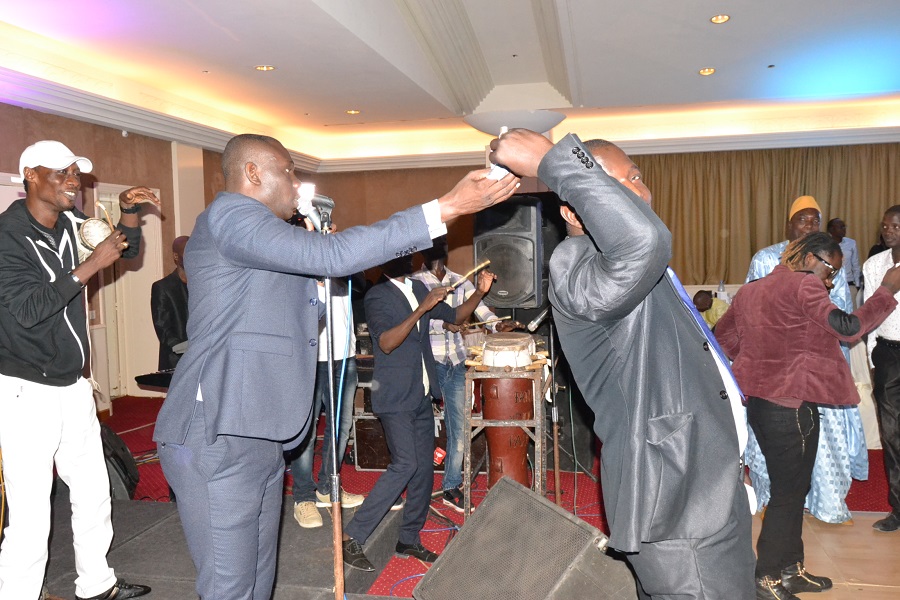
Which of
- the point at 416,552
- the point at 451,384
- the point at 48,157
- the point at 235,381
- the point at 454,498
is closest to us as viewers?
the point at 235,381

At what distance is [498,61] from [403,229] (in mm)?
7114

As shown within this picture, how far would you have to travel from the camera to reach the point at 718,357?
163cm

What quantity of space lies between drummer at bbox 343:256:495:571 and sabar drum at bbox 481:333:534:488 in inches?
20.8

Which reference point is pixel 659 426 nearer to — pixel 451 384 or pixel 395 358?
pixel 395 358

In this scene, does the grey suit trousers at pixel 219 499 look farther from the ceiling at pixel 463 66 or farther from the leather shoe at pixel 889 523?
the ceiling at pixel 463 66

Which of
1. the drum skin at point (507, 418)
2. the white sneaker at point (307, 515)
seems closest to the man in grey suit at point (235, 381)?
the white sneaker at point (307, 515)

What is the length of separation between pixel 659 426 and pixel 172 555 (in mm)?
2834

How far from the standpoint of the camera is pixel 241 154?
198 cm

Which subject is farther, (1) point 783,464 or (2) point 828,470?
(2) point 828,470

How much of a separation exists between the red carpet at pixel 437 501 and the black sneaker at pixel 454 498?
1.7 inches

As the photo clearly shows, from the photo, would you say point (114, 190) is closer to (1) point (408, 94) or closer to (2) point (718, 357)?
(1) point (408, 94)

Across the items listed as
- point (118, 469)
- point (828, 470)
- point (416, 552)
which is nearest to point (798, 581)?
point (828, 470)

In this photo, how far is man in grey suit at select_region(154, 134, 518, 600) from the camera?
1.89 metres

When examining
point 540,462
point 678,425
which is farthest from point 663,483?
point 540,462
